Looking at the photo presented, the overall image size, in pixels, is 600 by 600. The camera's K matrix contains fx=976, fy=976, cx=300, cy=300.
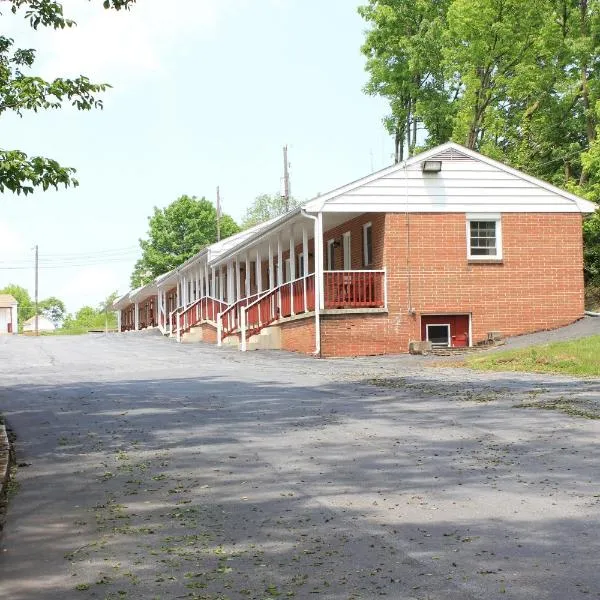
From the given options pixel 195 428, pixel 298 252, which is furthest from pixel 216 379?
pixel 298 252

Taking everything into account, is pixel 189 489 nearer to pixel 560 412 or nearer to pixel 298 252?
pixel 560 412

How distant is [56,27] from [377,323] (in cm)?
1578

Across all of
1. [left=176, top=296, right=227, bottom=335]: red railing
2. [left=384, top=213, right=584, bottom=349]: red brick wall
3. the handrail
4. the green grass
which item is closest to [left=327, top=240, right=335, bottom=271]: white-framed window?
the handrail

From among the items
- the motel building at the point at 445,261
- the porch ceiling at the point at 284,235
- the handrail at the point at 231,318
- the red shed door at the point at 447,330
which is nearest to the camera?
the motel building at the point at 445,261

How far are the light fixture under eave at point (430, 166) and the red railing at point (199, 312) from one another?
1281 cm

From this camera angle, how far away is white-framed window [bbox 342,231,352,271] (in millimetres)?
31419

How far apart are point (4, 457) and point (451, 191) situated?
20.9 m

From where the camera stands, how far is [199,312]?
43.5m

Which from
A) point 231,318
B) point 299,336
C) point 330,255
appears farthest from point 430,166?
point 231,318

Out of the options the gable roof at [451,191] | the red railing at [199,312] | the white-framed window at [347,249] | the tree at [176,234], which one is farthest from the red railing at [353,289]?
the tree at [176,234]

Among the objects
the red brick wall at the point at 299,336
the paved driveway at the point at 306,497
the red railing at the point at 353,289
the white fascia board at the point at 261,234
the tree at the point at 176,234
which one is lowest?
the paved driveway at the point at 306,497

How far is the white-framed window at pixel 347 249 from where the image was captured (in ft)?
103

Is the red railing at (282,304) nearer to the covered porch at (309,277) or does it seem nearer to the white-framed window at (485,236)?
the covered porch at (309,277)

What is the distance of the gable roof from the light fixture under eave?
0.25 m
